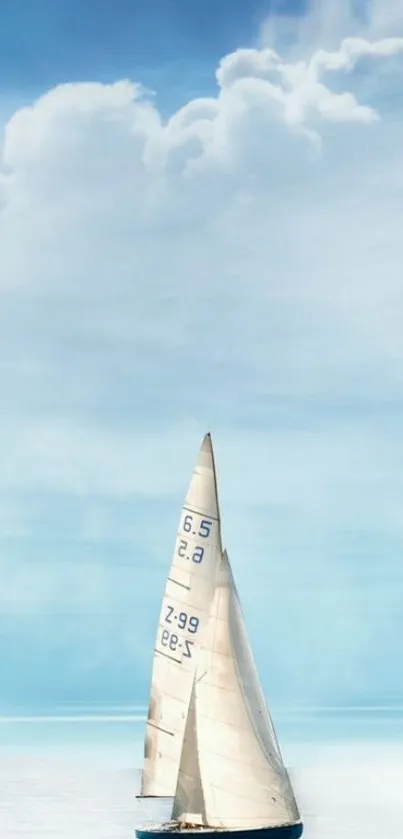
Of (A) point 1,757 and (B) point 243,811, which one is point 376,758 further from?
(B) point 243,811

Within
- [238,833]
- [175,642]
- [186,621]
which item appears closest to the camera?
[238,833]

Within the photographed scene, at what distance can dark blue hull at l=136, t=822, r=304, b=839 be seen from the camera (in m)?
64.1

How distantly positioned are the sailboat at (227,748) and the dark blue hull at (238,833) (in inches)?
1.3

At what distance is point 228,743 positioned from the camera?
216 ft

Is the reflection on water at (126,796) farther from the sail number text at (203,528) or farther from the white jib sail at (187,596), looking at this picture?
the sail number text at (203,528)

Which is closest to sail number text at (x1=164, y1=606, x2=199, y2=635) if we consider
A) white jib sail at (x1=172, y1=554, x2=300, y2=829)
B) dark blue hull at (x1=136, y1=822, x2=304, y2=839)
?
white jib sail at (x1=172, y1=554, x2=300, y2=829)

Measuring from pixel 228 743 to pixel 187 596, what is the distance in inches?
194

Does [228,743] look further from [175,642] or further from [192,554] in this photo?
[192,554]

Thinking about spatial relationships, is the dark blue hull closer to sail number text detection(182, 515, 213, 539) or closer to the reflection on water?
sail number text detection(182, 515, 213, 539)

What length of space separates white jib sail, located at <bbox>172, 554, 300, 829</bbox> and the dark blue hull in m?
0.42

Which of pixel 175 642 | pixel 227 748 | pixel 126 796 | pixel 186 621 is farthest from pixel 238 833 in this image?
pixel 126 796

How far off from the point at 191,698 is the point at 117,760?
10271 centimetres

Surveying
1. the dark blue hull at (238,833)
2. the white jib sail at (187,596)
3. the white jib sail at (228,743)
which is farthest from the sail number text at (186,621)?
the dark blue hull at (238,833)

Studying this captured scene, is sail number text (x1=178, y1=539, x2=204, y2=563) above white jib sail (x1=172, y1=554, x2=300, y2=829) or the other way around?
above
